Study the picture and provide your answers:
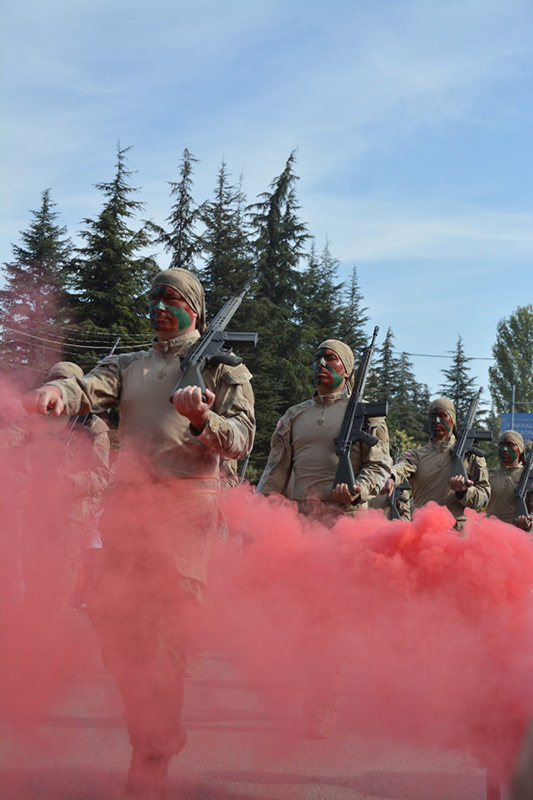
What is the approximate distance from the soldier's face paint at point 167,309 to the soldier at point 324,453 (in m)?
2.16

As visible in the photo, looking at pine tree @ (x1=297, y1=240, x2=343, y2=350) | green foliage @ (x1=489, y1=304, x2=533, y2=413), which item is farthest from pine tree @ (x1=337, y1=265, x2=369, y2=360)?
green foliage @ (x1=489, y1=304, x2=533, y2=413)

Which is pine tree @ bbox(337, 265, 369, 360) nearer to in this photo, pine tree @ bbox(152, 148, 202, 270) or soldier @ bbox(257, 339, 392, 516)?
pine tree @ bbox(152, 148, 202, 270)

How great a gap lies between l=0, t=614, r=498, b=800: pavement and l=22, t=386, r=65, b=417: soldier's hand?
147cm

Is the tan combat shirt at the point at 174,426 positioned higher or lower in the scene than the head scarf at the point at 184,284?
lower

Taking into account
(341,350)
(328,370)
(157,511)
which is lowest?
(157,511)

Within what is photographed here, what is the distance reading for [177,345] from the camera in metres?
4.28

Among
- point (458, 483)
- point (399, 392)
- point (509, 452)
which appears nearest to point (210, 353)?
point (458, 483)

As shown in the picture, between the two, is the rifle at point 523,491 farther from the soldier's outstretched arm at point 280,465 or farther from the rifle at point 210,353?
the rifle at point 210,353

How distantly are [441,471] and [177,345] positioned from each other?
5.93m

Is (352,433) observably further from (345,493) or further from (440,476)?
(440,476)

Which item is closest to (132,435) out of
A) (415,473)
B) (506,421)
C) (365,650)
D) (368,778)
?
(365,650)

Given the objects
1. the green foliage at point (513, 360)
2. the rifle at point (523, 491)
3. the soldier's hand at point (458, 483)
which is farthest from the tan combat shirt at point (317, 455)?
the green foliage at point (513, 360)

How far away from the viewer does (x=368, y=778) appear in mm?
4453

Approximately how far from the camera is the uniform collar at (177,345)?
4.28 m
